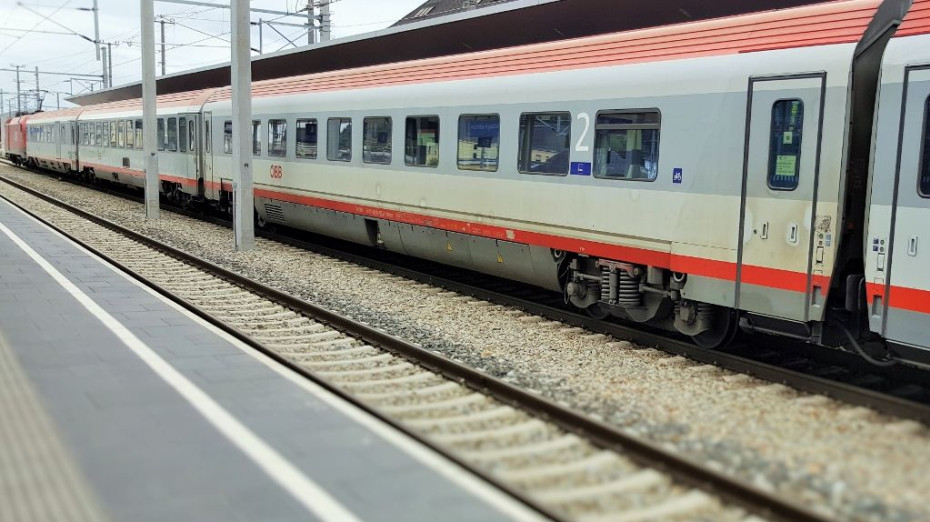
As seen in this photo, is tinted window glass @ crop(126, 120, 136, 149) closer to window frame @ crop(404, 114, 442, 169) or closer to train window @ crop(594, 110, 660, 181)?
window frame @ crop(404, 114, 442, 169)

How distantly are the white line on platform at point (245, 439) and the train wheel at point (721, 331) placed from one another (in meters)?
5.34

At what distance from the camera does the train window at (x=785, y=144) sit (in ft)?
24.9

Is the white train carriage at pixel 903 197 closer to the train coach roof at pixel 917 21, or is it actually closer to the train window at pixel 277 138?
the train coach roof at pixel 917 21

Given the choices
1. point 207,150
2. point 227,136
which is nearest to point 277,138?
point 227,136

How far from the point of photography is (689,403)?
7074 mm

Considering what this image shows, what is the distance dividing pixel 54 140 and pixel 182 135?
64.6ft

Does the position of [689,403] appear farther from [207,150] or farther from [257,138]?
[207,150]

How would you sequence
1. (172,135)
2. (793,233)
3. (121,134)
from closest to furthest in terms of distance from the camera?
1. (793,233)
2. (172,135)
3. (121,134)

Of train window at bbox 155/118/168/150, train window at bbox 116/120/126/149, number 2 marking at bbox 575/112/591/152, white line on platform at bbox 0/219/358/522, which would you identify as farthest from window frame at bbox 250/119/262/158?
train window at bbox 116/120/126/149

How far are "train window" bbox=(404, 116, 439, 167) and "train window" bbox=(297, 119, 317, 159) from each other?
3.54 meters

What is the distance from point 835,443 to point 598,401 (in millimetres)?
1906

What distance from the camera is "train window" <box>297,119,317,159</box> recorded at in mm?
16094

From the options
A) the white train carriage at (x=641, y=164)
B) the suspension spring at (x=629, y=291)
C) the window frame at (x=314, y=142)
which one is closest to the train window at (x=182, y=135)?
Result: the window frame at (x=314, y=142)

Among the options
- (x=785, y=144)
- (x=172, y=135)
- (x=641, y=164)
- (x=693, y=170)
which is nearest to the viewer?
(x=785, y=144)
